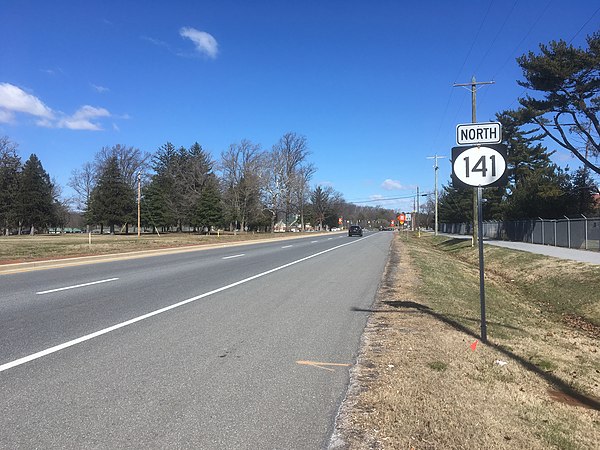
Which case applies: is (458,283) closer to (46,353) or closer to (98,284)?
(98,284)

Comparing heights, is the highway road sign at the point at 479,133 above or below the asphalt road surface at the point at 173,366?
above

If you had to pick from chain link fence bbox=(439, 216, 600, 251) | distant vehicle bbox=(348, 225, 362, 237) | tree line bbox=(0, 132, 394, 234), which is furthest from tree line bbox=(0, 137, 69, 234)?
chain link fence bbox=(439, 216, 600, 251)

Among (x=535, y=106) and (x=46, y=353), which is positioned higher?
(x=535, y=106)

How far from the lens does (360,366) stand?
5.26 metres

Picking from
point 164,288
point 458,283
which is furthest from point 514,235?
point 164,288

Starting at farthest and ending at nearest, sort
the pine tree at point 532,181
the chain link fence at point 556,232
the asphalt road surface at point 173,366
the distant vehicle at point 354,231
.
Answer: the distant vehicle at point 354,231 → the pine tree at point 532,181 → the chain link fence at point 556,232 → the asphalt road surface at point 173,366

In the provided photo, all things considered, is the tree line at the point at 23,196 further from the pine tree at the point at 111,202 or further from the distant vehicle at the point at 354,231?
the distant vehicle at the point at 354,231

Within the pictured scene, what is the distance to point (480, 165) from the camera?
21.1ft

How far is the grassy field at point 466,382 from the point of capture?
3443 millimetres

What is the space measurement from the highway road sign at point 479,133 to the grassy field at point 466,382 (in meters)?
2.88

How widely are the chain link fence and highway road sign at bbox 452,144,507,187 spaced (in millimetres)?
21843

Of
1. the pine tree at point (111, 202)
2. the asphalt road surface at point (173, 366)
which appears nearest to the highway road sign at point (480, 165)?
the asphalt road surface at point (173, 366)

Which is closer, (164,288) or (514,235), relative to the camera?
(164,288)

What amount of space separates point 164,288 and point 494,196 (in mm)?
55348
